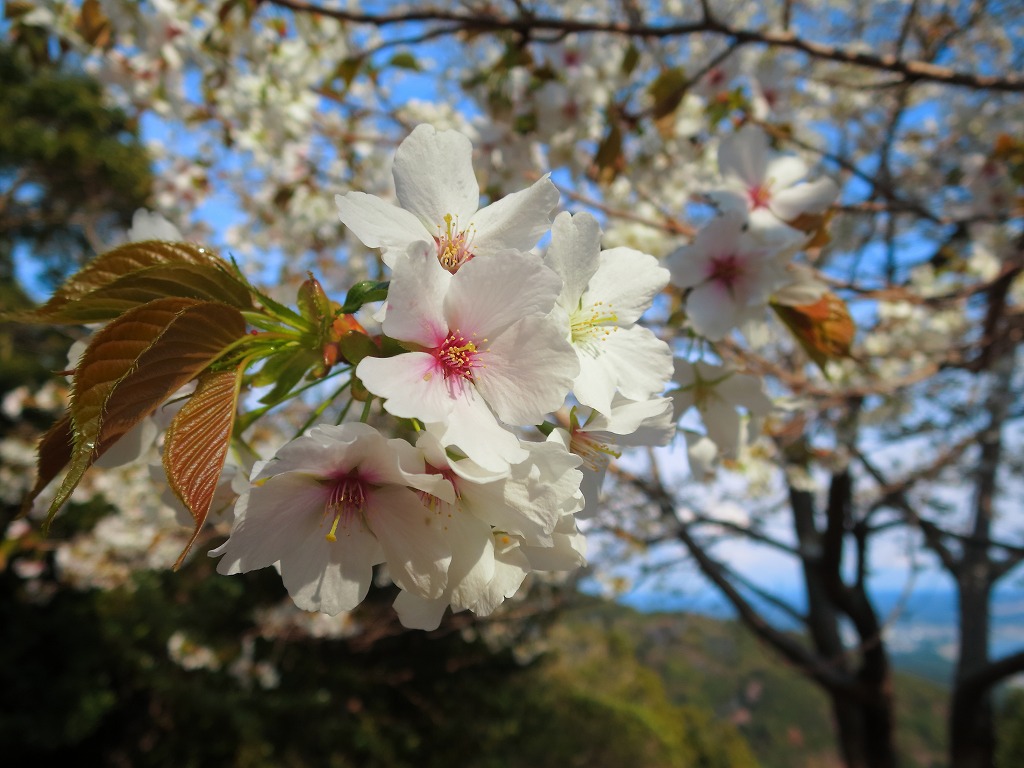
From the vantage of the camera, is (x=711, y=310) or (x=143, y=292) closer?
(x=143, y=292)

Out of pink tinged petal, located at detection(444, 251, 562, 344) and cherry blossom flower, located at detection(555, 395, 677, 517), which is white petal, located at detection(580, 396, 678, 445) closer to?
cherry blossom flower, located at detection(555, 395, 677, 517)

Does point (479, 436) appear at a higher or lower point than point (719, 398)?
lower

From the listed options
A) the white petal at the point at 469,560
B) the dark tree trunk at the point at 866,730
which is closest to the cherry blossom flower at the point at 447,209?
the white petal at the point at 469,560

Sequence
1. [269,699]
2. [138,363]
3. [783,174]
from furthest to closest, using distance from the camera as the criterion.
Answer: [269,699] → [783,174] → [138,363]

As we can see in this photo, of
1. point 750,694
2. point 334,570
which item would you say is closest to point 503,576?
point 334,570

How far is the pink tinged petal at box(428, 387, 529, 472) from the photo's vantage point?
40cm

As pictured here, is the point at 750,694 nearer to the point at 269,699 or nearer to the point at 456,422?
the point at 269,699

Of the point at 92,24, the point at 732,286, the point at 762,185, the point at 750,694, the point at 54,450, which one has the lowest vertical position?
the point at 54,450

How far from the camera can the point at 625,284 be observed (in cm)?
59

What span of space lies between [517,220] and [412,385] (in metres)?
0.18

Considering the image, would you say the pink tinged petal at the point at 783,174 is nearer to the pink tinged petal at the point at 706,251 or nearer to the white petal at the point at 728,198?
the white petal at the point at 728,198

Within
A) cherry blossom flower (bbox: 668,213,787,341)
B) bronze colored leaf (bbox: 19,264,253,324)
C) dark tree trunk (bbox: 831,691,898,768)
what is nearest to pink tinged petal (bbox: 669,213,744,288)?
cherry blossom flower (bbox: 668,213,787,341)

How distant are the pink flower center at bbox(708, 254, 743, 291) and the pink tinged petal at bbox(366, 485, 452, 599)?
0.53 metres

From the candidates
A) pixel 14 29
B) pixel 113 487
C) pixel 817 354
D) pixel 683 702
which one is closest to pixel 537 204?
pixel 817 354
